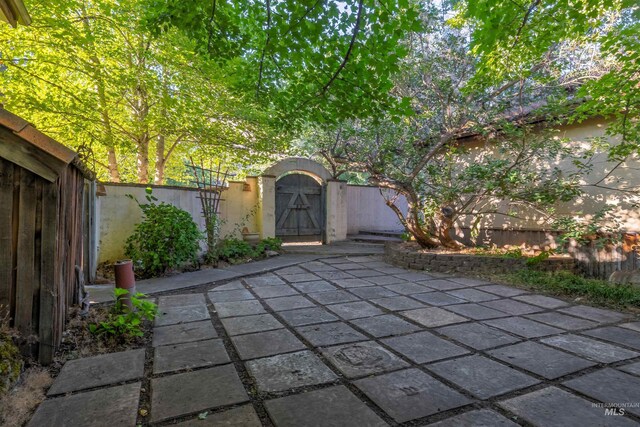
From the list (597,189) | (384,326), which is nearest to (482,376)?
(384,326)

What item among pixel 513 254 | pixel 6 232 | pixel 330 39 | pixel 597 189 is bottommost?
pixel 513 254

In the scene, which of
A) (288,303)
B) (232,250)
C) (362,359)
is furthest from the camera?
(232,250)

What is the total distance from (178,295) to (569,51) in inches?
285

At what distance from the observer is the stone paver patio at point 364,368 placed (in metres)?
1.61

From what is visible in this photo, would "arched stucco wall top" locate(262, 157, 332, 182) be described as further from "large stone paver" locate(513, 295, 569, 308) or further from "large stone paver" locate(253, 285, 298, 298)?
"large stone paver" locate(513, 295, 569, 308)

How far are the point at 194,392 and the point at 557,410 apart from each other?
188cm

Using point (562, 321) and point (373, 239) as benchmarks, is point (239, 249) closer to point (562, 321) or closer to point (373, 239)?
point (373, 239)

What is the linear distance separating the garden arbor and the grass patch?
14.5ft

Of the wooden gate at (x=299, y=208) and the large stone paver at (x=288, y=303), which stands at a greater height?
the wooden gate at (x=299, y=208)

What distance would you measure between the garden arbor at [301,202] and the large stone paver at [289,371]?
17.4 feet

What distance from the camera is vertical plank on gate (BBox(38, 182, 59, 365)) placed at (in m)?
2.06

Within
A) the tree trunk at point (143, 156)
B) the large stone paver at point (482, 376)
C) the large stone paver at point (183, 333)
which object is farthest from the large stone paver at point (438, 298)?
the tree trunk at point (143, 156)

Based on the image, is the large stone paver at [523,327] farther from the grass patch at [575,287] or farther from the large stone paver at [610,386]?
the grass patch at [575,287]

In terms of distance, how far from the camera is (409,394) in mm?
1785
